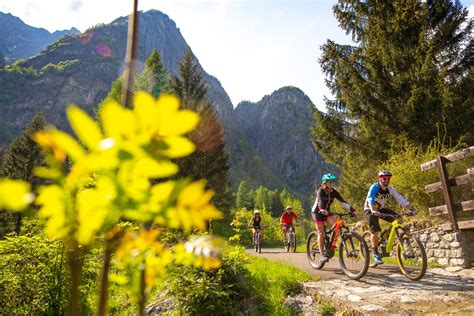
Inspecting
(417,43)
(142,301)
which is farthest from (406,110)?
(142,301)

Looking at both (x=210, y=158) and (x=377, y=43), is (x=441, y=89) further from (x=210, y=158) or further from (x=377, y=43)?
(x=210, y=158)

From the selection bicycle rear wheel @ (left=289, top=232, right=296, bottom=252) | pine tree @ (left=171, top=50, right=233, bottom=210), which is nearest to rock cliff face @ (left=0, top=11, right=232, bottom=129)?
pine tree @ (left=171, top=50, right=233, bottom=210)

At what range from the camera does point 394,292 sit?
15.8 ft

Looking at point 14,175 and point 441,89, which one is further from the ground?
point 14,175

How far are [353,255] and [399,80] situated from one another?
975 centimetres

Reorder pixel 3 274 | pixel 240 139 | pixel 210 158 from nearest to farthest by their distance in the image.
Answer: pixel 3 274
pixel 210 158
pixel 240 139

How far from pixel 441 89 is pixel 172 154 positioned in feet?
44.9

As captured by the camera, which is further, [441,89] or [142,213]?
[441,89]

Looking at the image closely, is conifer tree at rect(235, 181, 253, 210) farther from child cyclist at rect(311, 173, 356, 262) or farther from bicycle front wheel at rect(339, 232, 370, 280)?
bicycle front wheel at rect(339, 232, 370, 280)

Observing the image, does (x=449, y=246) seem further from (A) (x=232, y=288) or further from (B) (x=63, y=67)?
(B) (x=63, y=67)

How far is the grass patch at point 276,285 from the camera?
5.13m

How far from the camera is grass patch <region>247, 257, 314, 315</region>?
16.8 feet

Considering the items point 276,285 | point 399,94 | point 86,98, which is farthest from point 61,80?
point 276,285

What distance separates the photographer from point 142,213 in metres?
0.47
